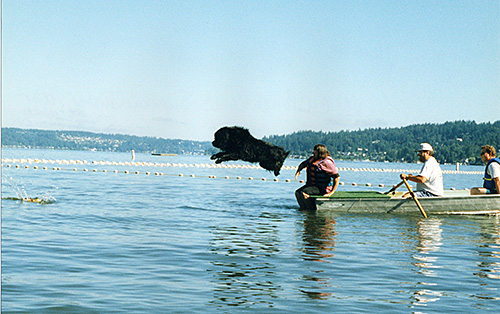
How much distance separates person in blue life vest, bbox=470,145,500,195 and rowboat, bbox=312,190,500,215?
0.44m

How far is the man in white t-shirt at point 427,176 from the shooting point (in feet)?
48.5

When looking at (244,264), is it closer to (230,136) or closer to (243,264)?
(243,264)

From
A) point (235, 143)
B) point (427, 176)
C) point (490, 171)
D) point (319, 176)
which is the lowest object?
point (319, 176)

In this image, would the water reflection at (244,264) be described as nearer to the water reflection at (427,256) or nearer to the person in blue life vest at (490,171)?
the water reflection at (427,256)

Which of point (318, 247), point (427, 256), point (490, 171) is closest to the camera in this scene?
point (427, 256)

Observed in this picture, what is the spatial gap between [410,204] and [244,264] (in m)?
8.76

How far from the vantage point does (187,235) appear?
36.9ft

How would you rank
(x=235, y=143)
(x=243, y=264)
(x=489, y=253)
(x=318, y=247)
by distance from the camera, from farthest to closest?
(x=235, y=143), (x=318, y=247), (x=489, y=253), (x=243, y=264)

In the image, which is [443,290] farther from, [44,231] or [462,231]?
[44,231]

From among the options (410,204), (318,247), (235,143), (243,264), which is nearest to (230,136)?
(235,143)

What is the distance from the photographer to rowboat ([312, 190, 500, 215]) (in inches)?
624

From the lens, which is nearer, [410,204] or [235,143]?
[235,143]

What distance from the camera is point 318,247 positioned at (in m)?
10.0

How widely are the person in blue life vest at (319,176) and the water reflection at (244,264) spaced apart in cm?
315
